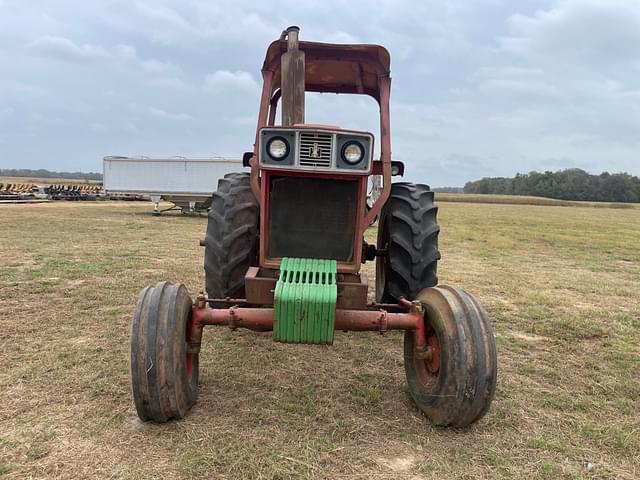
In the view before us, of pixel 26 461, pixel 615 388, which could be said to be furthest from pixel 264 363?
pixel 615 388

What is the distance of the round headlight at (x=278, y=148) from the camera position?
319 cm

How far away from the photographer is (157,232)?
1395 centimetres

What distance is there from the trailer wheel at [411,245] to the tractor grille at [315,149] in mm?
1404

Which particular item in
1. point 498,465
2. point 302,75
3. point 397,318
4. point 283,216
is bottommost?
point 498,465

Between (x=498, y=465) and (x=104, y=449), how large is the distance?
2120 millimetres

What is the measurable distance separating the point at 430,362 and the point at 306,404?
2.86 ft

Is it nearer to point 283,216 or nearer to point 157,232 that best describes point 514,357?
point 283,216

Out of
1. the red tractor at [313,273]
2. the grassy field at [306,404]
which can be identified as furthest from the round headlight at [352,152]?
the grassy field at [306,404]

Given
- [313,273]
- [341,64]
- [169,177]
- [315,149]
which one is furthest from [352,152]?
[169,177]

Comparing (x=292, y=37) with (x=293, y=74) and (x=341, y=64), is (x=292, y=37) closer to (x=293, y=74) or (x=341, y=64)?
(x=293, y=74)

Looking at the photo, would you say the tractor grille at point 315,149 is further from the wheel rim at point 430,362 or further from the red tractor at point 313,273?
the wheel rim at point 430,362

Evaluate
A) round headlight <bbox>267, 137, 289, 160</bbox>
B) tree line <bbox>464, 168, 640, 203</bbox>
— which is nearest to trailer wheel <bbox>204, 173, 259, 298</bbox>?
round headlight <bbox>267, 137, 289, 160</bbox>

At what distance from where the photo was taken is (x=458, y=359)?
9.23ft

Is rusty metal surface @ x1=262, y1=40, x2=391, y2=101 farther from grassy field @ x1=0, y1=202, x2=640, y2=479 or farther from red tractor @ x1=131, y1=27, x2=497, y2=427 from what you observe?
grassy field @ x1=0, y1=202, x2=640, y2=479
